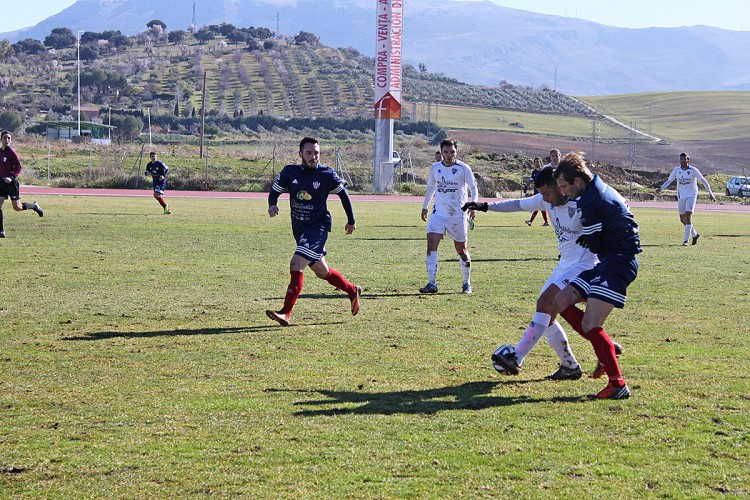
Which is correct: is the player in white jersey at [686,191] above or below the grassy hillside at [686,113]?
below

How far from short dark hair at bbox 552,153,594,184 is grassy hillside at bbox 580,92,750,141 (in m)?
126

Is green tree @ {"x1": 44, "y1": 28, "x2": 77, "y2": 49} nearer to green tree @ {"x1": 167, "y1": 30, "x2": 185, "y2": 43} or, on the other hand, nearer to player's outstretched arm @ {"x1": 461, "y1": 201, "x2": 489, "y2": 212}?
green tree @ {"x1": 167, "y1": 30, "x2": 185, "y2": 43}

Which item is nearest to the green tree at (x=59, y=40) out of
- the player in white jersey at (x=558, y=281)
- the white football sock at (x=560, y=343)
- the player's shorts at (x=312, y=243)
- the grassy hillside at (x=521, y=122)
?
the grassy hillside at (x=521, y=122)

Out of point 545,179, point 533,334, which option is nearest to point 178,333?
point 533,334

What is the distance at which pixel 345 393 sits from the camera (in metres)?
7.62

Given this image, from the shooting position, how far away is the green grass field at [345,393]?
221 inches

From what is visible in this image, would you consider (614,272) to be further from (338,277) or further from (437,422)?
(338,277)

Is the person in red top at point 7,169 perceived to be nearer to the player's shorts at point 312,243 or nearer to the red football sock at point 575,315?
the player's shorts at point 312,243

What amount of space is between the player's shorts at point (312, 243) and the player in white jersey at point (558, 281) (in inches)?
133

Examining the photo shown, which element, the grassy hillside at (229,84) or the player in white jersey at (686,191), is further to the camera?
the grassy hillside at (229,84)

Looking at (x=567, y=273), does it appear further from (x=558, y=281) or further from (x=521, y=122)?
(x=521, y=122)

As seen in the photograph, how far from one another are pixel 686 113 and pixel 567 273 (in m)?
162

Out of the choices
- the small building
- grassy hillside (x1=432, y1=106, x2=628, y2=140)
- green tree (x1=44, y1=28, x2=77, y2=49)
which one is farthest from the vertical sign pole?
green tree (x1=44, y1=28, x2=77, y2=49)

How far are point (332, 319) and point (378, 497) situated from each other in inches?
247
